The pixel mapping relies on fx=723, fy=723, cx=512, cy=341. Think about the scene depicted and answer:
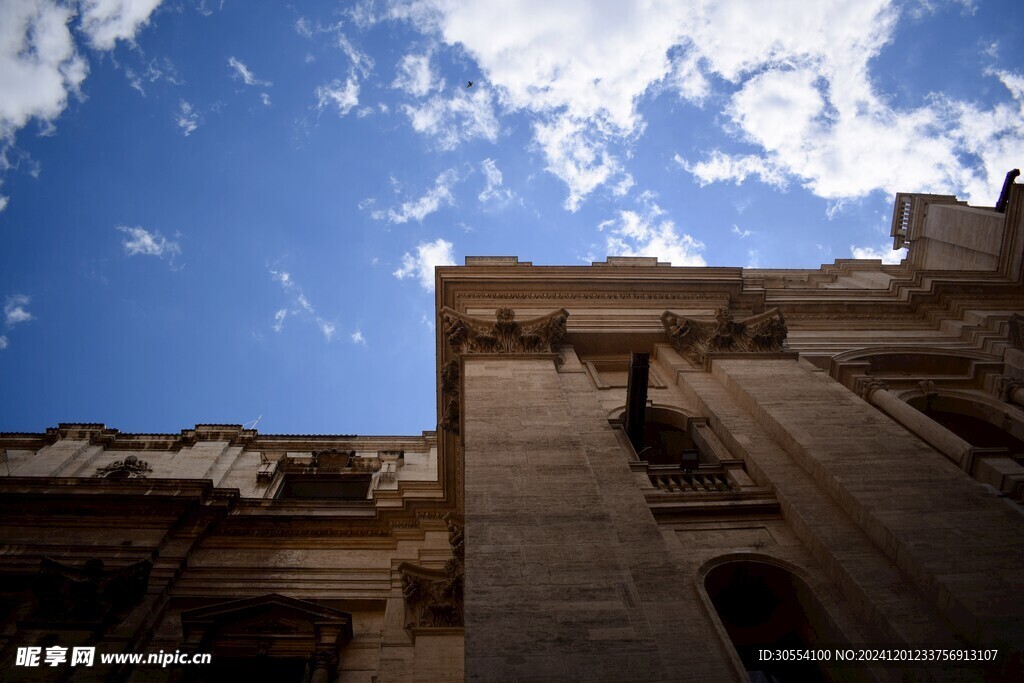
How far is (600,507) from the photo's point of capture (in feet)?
34.1

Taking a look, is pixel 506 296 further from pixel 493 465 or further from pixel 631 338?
pixel 493 465

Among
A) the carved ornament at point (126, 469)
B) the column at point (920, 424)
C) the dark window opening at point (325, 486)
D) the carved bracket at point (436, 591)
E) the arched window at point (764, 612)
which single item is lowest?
A: the arched window at point (764, 612)

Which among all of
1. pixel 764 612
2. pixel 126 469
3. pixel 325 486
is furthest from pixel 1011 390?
pixel 126 469

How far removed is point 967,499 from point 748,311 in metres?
10.6

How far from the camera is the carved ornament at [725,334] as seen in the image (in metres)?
17.4

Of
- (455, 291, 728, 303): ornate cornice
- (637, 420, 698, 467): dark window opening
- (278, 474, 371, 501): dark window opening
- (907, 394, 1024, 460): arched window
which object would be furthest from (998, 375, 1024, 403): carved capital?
(278, 474, 371, 501): dark window opening

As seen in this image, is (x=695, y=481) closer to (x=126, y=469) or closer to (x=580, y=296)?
(x=580, y=296)

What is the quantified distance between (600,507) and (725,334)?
8.46 m

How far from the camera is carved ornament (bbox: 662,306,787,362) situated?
1738 cm

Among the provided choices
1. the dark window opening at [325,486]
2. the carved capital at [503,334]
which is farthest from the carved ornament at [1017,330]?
the dark window opening at [325,486]

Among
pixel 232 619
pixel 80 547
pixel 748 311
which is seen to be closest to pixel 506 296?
pixel 748 311

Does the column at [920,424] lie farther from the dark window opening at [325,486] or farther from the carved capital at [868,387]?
the dark window opening at [325,486]

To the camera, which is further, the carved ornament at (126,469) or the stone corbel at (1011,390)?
the carved ornament at (126,469)

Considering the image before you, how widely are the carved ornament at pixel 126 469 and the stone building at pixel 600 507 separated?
0.33 ft
